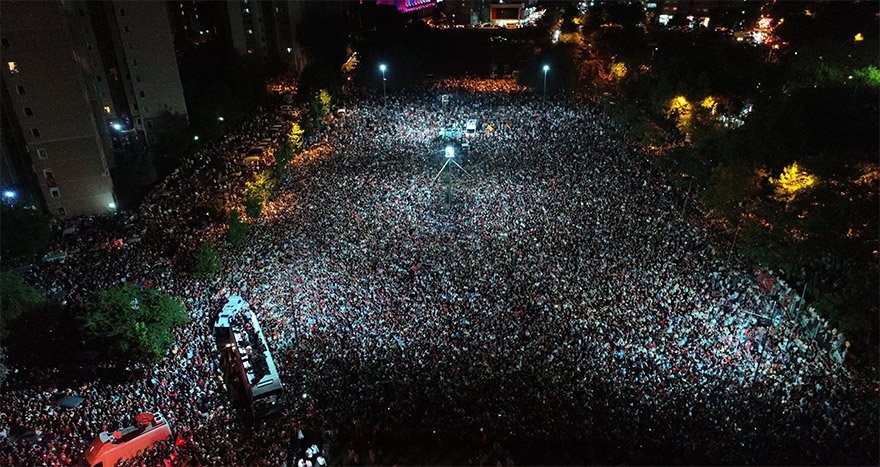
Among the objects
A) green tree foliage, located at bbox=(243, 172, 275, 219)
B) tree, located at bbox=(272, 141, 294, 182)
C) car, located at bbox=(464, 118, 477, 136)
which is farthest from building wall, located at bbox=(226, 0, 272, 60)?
green tree foliage, located at bbox=(243, 172, 275, 219)

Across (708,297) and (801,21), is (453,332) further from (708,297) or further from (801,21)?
(801,21)

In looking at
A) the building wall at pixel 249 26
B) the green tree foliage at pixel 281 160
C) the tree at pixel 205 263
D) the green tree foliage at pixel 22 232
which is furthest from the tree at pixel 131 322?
the building wall at pixel 249 26

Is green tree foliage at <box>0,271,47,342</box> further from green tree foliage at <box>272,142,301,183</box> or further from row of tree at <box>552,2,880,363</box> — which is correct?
row of tree at <box>552,2,880,363</box>

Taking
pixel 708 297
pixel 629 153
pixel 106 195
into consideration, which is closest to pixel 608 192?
pixel 629 153

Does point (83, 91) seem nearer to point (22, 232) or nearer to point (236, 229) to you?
point (22, 232)

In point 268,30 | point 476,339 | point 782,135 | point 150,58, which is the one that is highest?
point 782,135

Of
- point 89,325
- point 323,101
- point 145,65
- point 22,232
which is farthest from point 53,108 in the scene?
point 323,101
